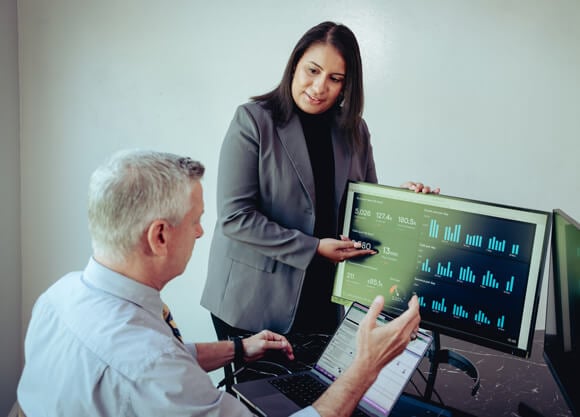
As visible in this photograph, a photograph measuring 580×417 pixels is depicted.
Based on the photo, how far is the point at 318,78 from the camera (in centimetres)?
190

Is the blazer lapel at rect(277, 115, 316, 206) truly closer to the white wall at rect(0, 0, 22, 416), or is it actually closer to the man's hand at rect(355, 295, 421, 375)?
the man's hand at rect(355, 295, 421, 375)

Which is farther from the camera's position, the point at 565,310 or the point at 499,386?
the point at 499,386

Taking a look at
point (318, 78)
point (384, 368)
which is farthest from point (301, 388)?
point (318, 78)

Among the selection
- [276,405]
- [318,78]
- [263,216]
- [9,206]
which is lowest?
[276,405]

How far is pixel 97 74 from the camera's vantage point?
281cm

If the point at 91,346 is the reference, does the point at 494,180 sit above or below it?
above

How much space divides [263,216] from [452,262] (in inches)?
26.2

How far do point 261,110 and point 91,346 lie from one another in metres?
1.14

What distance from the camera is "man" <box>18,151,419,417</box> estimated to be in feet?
3.22

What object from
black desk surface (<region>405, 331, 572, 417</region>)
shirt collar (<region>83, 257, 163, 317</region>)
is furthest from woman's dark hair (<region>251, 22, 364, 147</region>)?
shirt collar (<region>83, 257, 163, 317</region>)

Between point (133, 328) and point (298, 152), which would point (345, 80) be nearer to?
point (298, 152)

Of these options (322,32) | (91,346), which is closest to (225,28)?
(322,32)

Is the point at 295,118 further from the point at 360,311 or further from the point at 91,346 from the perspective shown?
the point at 91,346

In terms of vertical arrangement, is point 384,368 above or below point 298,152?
below
